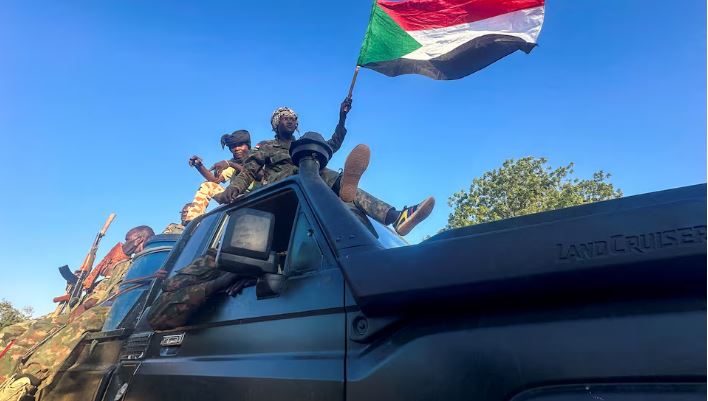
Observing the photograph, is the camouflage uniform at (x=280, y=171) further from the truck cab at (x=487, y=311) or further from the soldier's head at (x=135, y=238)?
the soldier's head at (x=135, y=238)

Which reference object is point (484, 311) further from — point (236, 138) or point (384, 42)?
point (236, 138)

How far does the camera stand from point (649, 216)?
900mm

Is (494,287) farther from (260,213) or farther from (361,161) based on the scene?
(361,161)

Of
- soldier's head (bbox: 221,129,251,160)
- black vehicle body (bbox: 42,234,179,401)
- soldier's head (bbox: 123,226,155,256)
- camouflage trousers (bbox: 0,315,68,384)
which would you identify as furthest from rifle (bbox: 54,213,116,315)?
black vehicle body (bbox: 42,234,179,401)

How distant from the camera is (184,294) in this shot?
214 cm

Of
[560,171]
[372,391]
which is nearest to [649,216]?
[372,391]

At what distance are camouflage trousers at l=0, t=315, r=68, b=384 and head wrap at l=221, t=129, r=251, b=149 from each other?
328 cm

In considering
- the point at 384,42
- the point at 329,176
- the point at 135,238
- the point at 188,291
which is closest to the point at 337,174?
the point at 329,176

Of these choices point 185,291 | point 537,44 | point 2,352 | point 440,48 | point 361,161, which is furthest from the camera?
point 440,48

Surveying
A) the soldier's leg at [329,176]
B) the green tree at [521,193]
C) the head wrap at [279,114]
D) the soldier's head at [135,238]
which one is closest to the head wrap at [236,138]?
the head wrap at [279,114]

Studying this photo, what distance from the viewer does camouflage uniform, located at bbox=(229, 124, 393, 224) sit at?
9.33 ft

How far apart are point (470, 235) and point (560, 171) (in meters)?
23.0

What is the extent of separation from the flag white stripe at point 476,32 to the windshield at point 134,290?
3487 mm

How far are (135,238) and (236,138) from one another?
121 inches
